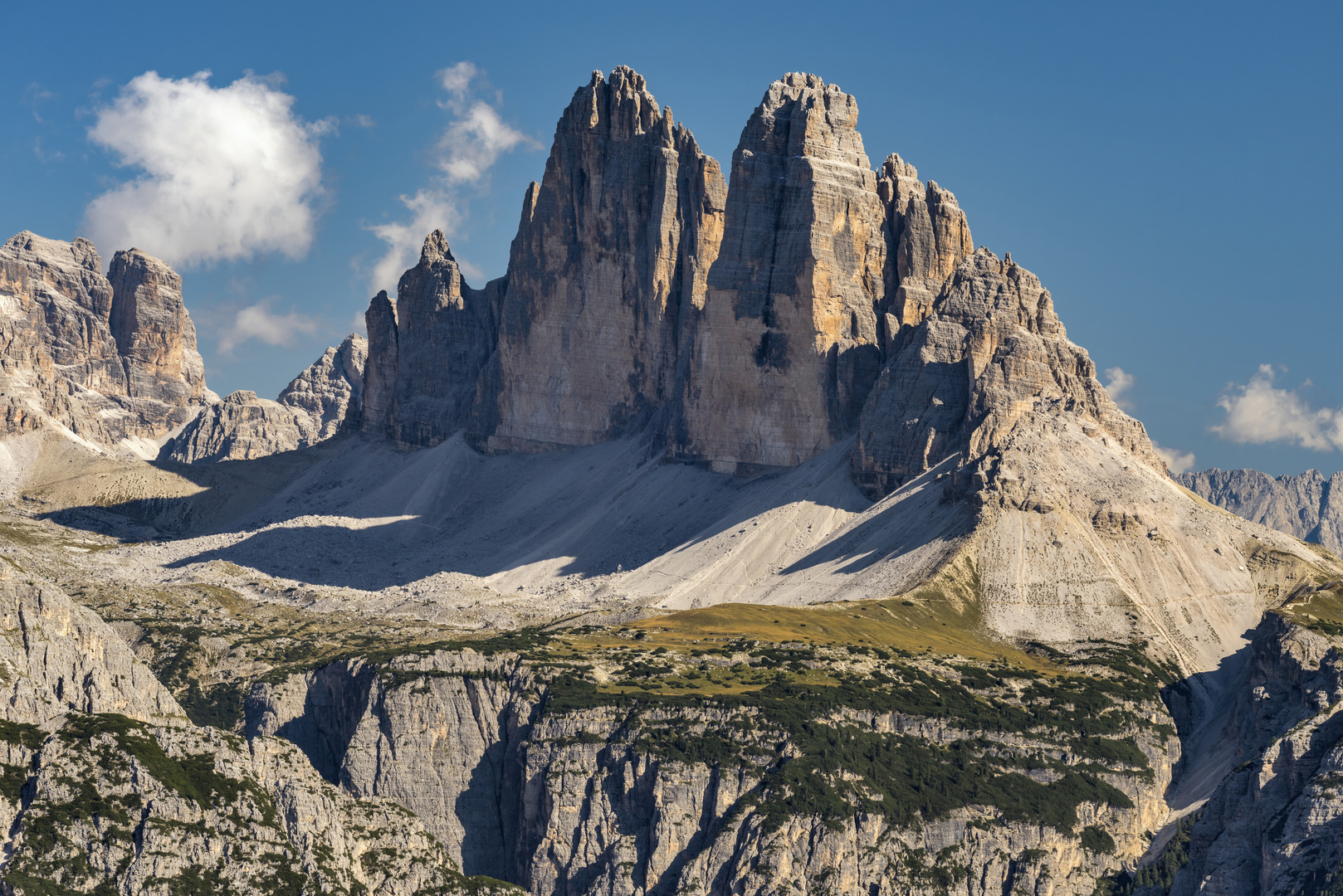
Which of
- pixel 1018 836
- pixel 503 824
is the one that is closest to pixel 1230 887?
pixel 1018 836

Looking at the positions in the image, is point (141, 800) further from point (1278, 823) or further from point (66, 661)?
point (1278, 823)

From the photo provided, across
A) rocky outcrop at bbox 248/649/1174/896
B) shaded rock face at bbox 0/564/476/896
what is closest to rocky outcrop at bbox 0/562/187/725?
shaded rock face at bbox 0/564/476/896

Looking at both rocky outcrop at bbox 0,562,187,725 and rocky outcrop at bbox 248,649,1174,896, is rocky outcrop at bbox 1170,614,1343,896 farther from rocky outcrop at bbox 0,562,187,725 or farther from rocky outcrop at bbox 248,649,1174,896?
rocky outcrop at bbox 0,562,187,725

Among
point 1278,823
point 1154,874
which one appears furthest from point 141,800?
point 1154,874

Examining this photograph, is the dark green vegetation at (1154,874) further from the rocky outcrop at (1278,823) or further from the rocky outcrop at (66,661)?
the rocky outcrop at (66,661)

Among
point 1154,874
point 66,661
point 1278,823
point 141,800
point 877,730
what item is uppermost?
point 66,661

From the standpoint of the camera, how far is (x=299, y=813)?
96.3 meters

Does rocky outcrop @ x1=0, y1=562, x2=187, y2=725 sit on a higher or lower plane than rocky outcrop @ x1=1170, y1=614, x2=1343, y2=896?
higher

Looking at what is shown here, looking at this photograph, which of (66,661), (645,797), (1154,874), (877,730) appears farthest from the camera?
(877,730)

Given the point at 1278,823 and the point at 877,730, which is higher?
the point at 877,730

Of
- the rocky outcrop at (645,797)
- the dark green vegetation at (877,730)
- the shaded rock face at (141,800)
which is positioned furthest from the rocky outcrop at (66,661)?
the dark green vegetation at (877,730)

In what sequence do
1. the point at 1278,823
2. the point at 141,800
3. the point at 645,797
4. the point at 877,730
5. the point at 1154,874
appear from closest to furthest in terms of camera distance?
the point at 141,800, the point at 1278,823, the point at 645,797, the point at 1154,874, the point at 877,730

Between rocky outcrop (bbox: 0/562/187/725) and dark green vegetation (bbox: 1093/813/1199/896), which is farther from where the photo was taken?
dark green vegetation (bbox: 1093/813/1199/896)

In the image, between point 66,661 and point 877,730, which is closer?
point 66,661
